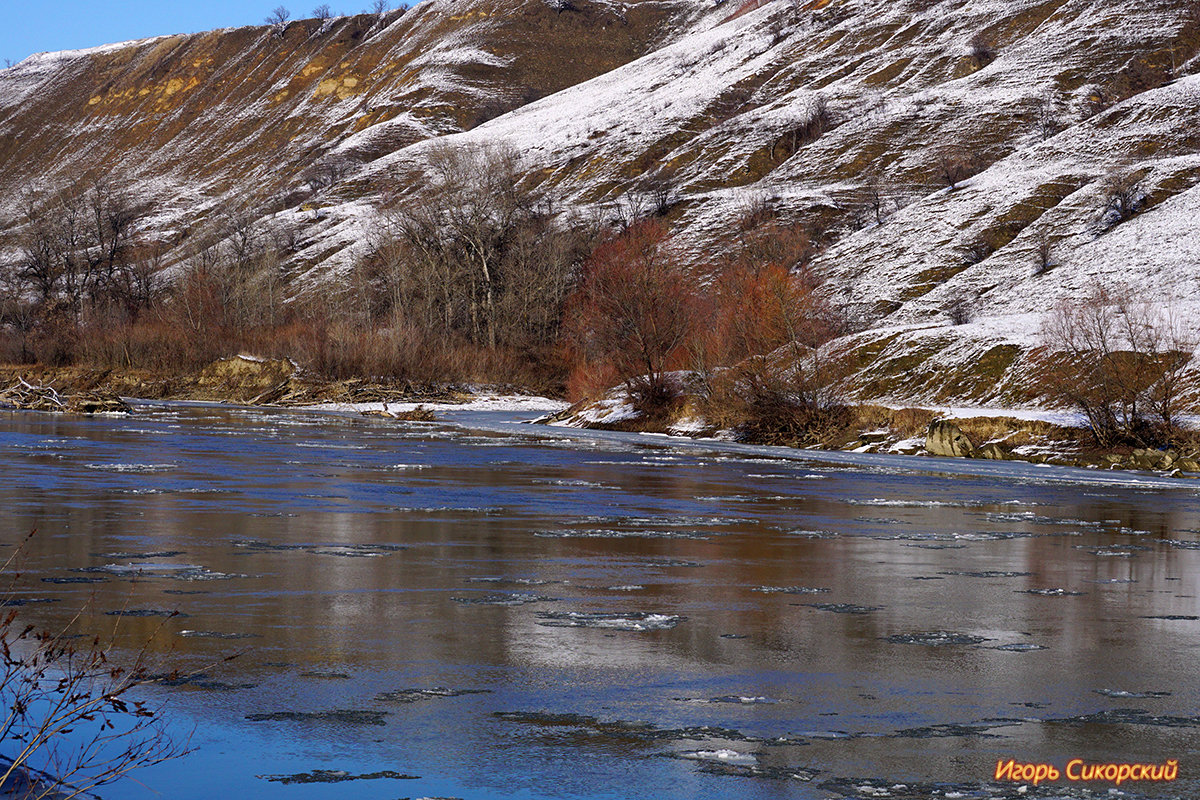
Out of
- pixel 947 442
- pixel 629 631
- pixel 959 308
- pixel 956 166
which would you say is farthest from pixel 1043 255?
pixel 629 631

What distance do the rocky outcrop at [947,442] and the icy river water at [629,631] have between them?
12.1m

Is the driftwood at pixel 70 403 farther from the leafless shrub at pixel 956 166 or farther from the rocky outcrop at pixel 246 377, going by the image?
the leafless shrub at pixel 956 166

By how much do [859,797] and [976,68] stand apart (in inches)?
4514

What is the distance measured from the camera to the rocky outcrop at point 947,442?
33.8m

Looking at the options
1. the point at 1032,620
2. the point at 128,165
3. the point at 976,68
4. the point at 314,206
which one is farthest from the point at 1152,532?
the point at 128,165

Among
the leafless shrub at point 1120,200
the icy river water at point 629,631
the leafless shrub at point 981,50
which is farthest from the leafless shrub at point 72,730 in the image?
the leafless shrub at point 981,50

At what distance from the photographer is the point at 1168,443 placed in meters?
31.2

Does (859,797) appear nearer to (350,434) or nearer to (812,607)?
(812,607)

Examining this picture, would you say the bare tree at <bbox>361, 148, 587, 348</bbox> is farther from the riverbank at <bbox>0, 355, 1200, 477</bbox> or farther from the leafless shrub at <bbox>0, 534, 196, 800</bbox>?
the leafless shrub at <bbox>0, 534, 196, 800</bbox>

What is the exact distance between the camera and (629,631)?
9.62 metres

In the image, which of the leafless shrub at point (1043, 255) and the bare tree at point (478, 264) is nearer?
the leafless shrub at point (1043, 255)

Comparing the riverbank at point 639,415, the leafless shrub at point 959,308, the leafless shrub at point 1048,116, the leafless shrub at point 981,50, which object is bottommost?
the riverbank at point 639,415

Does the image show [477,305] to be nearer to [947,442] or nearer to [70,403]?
[70,403]

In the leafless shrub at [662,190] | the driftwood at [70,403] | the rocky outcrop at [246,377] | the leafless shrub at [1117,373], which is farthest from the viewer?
the leafless shrub at [662,190]
